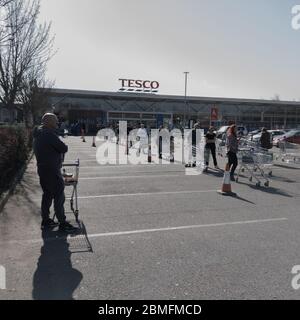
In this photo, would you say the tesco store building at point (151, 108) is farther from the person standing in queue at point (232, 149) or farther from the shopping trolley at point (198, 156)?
the person standing in queue at point (232, 149)

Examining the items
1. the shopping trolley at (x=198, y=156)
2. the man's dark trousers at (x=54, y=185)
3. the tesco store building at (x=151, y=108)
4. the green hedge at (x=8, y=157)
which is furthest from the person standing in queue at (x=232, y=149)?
the tesco store building at (x=151, y=108)

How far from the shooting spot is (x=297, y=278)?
4.89 metres

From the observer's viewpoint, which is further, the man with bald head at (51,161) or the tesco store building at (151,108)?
the tesco store building at (151,108)

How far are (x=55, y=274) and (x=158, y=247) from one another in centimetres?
169

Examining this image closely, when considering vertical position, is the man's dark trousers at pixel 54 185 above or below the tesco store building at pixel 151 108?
below

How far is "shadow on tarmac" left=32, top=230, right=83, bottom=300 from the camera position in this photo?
174 inches

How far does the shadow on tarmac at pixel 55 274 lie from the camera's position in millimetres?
4426

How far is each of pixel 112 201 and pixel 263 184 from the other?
514cm

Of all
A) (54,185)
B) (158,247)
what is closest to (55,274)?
(158,247)

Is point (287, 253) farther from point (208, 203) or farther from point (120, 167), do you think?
point (120, 167)

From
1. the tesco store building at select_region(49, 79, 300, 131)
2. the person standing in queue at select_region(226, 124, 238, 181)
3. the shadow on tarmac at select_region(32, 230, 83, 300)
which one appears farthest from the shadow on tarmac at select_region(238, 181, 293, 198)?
the tesco store building at select_region(49, 79, 300, 131)

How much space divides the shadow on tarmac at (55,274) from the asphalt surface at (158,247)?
1cm

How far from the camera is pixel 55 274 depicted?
499 cm

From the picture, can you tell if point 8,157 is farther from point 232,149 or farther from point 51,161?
point 232,149
